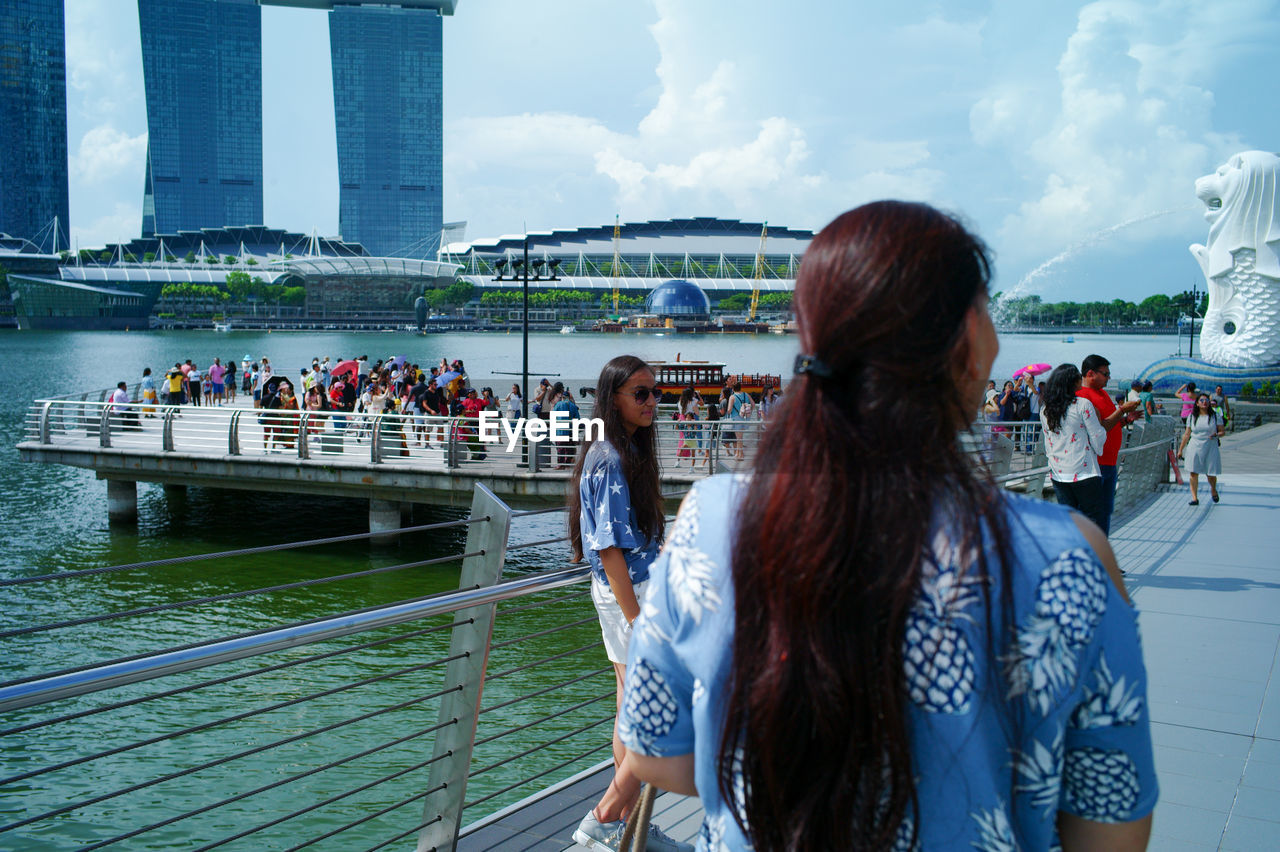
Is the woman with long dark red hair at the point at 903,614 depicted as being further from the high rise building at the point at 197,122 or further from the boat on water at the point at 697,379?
the high rise building at the point at 197,122

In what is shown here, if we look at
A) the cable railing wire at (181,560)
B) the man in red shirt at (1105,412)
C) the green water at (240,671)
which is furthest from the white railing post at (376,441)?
the cable railing wire at (181,560)

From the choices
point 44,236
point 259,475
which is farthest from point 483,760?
point 44,236

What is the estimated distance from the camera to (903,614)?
1.01m

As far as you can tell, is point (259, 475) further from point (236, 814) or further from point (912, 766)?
point (912, 766)

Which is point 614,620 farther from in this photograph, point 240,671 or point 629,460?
point 240,671

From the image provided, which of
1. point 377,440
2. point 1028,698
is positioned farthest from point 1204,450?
point 1028,698

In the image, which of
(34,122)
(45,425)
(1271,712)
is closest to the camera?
(1271,712)

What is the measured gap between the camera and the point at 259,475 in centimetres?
1564

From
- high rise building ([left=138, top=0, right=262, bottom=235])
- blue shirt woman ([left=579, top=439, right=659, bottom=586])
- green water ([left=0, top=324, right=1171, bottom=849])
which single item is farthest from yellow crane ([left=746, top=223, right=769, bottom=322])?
blue shirt woman ([left=579, top=439, right=659, bottom=586])

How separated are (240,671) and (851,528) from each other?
10.0m

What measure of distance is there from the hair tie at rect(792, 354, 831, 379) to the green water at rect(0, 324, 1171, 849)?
221 millimetres

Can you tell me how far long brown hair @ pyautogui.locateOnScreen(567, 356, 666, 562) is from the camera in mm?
2932

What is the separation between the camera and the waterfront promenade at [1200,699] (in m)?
3.29

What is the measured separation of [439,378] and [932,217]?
1893 centimetres
